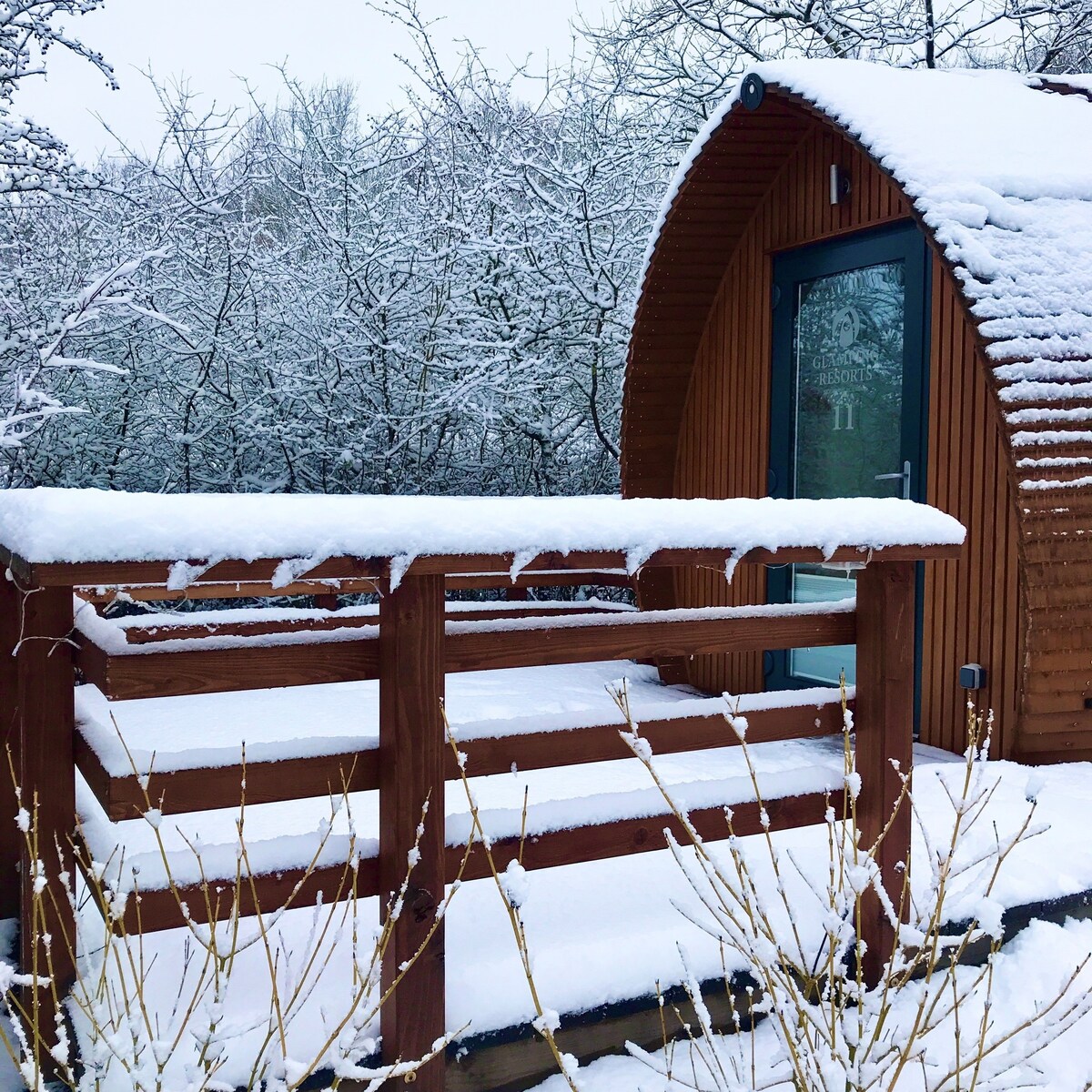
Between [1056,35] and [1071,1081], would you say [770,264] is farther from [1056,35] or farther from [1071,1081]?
[1056,35]

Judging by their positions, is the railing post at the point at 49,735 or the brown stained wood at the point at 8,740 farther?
the brown stained wood at the point at 8,740

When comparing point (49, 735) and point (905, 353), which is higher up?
point (905, 353)

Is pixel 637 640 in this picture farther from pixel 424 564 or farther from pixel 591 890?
pixel 591 890

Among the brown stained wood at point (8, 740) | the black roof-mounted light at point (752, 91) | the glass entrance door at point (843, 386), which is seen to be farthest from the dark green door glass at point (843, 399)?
the brown stained wood at point (8, 740)

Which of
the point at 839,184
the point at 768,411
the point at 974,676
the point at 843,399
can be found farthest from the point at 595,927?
the point at 839,184

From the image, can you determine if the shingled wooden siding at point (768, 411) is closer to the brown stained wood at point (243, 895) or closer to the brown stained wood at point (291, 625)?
the brown stained wood at point (291, 625)

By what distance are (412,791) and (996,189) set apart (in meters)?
3.81

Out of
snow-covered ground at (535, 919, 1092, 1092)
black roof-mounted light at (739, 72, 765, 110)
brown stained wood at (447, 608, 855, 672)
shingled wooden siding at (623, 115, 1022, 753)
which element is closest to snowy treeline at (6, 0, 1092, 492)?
shingled wooden siding at (623, 115, 1022, 753)

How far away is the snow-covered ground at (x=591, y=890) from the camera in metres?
2.35

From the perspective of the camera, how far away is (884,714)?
2.81 metres

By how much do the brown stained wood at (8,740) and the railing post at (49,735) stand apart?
12.2 inches

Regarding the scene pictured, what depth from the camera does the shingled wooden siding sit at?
179 inches

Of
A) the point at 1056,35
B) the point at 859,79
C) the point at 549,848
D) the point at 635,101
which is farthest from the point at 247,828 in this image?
the point at 1056,35

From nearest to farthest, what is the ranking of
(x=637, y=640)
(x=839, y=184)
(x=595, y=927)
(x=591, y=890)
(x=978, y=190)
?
1. (x=637, y=640)
2. (x=595, y=927)
3. (x=591, y=890)
4. (x=978, y=190)
5. (x=839, y=184)
